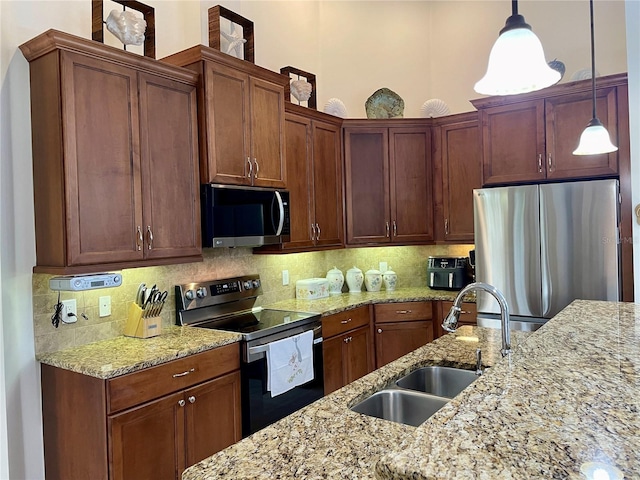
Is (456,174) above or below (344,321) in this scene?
above

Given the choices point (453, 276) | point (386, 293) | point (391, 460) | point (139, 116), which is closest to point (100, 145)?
point (139, 116)

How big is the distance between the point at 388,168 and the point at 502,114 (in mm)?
1042

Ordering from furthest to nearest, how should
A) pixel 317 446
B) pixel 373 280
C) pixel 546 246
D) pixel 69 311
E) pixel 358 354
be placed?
pixel 373 280
pixel 358 354
pixel 546 246
pixel 69 311
pixel 317 446

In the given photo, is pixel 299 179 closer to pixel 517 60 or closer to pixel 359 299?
pixel 359 299

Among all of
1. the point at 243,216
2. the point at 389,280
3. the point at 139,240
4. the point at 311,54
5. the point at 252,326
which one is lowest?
the point at 252,326

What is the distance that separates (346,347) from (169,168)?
1.92m

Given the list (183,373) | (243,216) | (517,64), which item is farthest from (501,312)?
(243,216)

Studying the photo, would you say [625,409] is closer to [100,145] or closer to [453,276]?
[100,145]

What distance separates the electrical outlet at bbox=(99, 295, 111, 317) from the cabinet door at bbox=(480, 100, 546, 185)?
2871mm

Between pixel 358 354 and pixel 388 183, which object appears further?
pixel 388 183

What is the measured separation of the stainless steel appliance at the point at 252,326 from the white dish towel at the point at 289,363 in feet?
0.12

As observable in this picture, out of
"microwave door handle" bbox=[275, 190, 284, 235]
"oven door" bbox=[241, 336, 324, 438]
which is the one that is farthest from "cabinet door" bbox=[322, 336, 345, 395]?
"microwave door handle" bbox=[275, 190, 284, 235]

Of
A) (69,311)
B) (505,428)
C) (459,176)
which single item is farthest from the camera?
(459,176)

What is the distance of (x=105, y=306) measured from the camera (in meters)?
2.59
